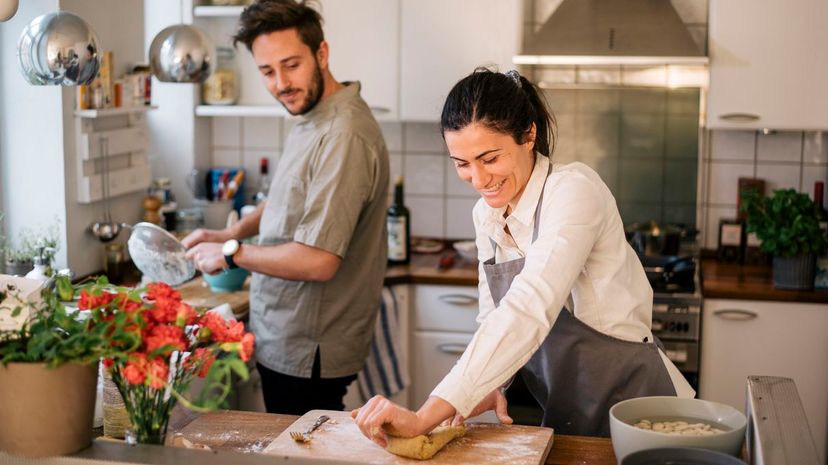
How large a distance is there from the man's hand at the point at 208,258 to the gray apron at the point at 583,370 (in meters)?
0.93

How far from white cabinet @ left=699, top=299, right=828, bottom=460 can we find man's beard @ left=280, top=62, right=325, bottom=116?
1.53m

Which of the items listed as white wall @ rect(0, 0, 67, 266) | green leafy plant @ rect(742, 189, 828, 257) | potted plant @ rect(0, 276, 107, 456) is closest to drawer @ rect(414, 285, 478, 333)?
green leafy plant @ rect(742, 189, 828, 257)

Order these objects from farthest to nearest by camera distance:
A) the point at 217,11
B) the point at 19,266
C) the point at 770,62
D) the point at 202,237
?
the point at 217,11, the point at 770,62, the point at 19,266, the point at 202,237

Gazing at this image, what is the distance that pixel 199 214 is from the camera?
404cm

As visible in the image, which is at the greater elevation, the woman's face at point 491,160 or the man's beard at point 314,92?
the man's beard at point 314,92

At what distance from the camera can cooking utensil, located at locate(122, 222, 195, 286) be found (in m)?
2.83

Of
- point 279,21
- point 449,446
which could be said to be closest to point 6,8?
point 279,21

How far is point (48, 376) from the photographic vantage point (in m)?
1.47

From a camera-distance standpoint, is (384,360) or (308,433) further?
(384,360)

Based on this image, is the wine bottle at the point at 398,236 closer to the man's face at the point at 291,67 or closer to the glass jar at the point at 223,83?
the glass jar at the point at 223,83

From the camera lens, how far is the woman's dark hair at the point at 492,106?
190 centimetres

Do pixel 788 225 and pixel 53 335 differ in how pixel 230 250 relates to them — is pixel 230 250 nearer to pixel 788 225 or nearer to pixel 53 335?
pixel 53 335

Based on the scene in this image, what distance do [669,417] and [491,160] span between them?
539 mm

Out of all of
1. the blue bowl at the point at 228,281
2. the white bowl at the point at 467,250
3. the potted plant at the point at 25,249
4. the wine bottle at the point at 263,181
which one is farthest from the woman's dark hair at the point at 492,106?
the wine bottle at the point at 263,181
